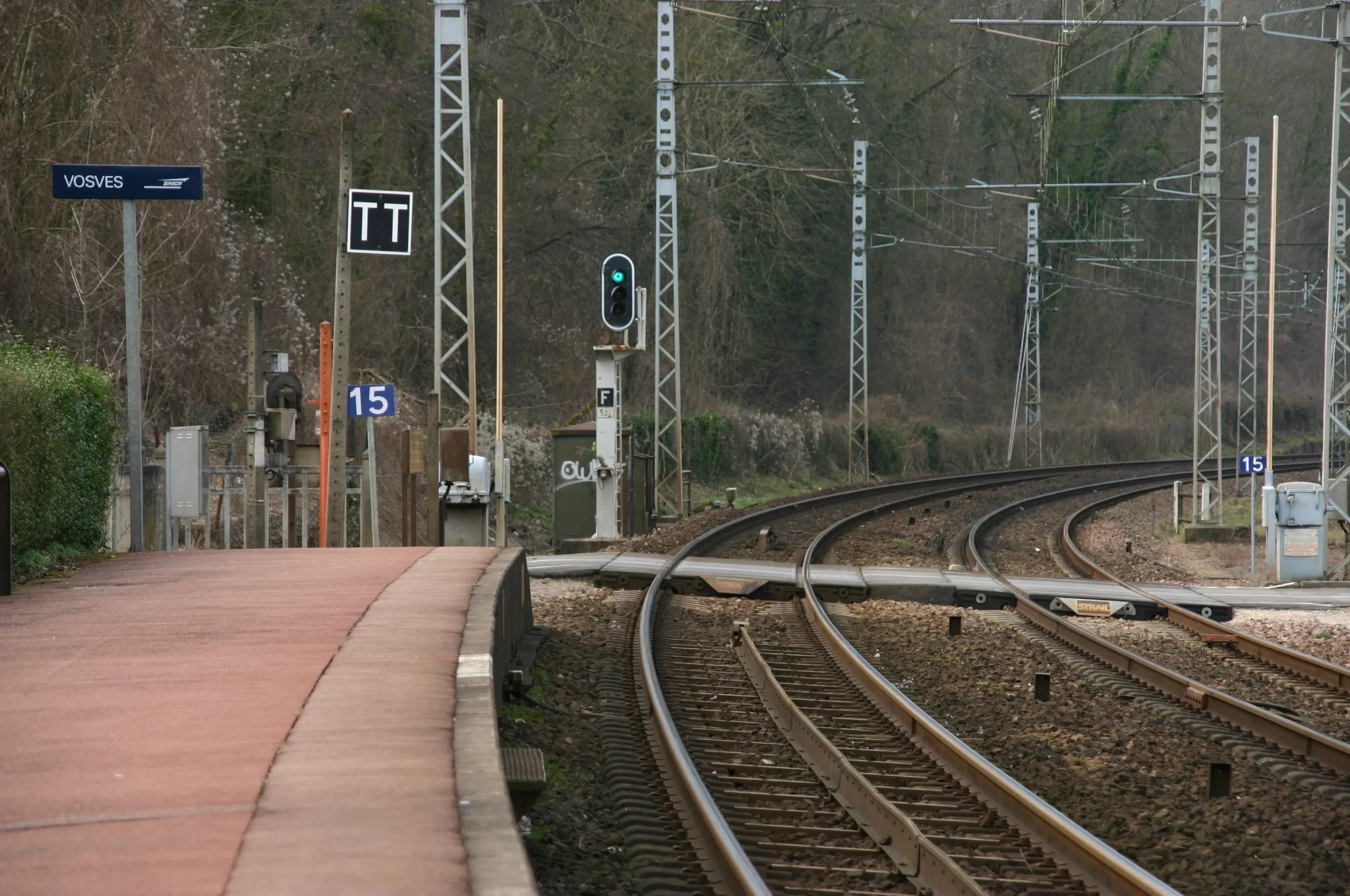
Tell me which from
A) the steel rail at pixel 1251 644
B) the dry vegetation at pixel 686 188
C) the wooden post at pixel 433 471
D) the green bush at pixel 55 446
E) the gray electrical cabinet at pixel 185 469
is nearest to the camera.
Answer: the green bush at pixel 55 446

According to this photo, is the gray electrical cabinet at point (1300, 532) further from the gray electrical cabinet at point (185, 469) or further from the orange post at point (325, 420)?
the gray electrical cabinet at point (185, 469)

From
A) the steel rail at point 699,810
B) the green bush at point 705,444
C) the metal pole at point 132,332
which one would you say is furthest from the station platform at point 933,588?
the green bush at point 705,444

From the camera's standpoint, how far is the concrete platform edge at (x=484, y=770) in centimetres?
402

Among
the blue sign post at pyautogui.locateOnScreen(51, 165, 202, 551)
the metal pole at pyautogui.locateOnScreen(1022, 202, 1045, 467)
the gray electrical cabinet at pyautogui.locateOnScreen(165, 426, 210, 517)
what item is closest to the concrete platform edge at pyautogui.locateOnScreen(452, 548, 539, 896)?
the blue sign post at pyautogui.locateOnScreen(51, 165, 202, 551)

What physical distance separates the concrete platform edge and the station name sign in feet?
15.1

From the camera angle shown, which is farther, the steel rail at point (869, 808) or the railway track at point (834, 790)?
the railway track at point (834, 790)

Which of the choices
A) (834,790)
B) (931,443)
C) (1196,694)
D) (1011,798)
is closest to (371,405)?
(1196,694)

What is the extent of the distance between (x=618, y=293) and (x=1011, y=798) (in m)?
14.6

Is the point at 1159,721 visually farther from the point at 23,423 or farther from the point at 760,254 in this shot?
the point at 760,254

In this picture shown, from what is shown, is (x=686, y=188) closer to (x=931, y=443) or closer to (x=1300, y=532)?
(x=931, y=443)

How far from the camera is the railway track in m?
6.08

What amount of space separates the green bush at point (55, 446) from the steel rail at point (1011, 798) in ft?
19.2

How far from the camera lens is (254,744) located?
5422 mm

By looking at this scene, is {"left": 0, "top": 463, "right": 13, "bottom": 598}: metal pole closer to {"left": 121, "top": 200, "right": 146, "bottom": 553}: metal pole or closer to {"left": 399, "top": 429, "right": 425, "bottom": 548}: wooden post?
{"left": 121, "top": 200, "right": 146, "bottom": 553}: metal pole
